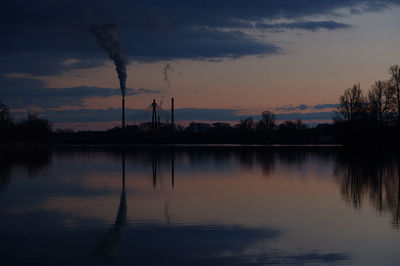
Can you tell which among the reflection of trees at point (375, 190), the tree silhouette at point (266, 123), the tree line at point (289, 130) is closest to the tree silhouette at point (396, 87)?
the tree line at point (289, 130)

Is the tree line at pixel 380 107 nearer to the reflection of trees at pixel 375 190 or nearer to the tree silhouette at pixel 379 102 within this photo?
the tree silhouette at pixel 379 102

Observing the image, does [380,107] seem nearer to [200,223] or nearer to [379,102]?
[379,102]

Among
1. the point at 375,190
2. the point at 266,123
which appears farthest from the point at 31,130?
the point at 375,190

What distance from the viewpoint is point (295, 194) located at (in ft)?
58.3

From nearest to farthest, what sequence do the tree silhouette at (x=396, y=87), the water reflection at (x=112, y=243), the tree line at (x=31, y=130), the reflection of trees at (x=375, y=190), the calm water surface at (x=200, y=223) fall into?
the water reflection at (x=112, y=243) → the calm water surface at (x=200, y=223) → the reflection of trees at (x=375, y=190) → the tree silhouette at (x=396, y=87) → the tree line at (x=31, y=130)

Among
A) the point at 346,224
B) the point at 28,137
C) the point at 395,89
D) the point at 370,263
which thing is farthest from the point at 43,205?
the point at 28,137

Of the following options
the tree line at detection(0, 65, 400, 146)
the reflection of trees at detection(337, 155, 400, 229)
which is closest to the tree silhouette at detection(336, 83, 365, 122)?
the tree line at detection(0, 65, 400, 146)

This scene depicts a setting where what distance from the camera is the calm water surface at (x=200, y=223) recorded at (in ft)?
29.2

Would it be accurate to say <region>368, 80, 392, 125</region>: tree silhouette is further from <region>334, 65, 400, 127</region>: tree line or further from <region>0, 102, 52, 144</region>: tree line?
<region>0, 102, 52, 144</region>: tree line

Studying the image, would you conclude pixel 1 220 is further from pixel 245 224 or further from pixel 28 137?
pixel 28 137

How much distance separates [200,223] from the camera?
12148 millimetres

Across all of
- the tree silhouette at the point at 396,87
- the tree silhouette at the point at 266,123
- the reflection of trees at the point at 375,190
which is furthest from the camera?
the tree silhouette at the point at 266,123

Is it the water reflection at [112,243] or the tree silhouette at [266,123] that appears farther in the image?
the tree silhouette at [266,123]

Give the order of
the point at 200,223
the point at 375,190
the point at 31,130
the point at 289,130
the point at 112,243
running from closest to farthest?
the point at 112,243 < the point at 200,223 < the point at 375,190 < the point at 31,130 < the point at 289,130
